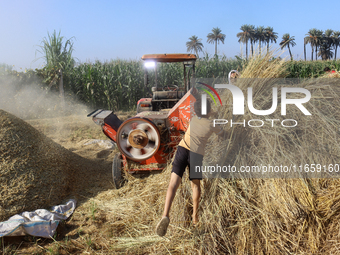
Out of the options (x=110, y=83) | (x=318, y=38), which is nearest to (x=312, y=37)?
(x=318, y=38)

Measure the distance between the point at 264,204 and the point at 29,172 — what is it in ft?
11.0

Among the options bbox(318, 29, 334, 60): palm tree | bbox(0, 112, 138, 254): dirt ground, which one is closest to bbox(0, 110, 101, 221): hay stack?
bbox(0, 112, 138, 254): dirt ground

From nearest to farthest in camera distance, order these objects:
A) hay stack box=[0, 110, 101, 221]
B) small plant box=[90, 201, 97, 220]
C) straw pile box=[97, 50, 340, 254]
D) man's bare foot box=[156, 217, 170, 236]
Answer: man's bare foot box=[156, 217, 170, 236], straw pile box=[97, 50, 340, 254], small plant box=[90, 201, 97, 220], hay stack box=[0, 110, 101, 221]

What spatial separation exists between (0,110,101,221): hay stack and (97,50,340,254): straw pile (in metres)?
1.27

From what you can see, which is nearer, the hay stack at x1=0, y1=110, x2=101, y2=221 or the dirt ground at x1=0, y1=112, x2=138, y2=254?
the dirt ground at x1=0, y1=112, x2=138, y2=254

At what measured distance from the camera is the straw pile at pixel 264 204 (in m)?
2.73

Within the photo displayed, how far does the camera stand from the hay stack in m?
3.78

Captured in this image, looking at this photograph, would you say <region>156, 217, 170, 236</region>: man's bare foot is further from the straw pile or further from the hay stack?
the hay stack

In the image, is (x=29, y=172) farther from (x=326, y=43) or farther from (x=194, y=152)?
(x=326, y=43)

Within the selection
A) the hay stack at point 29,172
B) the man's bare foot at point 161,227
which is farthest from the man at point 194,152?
the hay stack at point 29,172

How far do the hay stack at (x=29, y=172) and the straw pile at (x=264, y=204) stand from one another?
50.1 inches

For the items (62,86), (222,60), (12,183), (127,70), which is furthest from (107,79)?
(12,183)

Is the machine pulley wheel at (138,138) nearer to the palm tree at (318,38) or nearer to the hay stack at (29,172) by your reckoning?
the hay stack at (29,172)

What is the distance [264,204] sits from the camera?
2.85 metres
